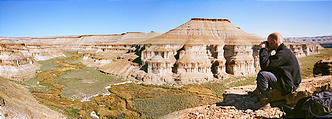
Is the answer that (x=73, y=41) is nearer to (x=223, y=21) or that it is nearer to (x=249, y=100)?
(x=223, y=21)

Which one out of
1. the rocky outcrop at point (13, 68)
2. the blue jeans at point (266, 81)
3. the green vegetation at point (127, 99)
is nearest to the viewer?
the blue jeans at point (266, 81)

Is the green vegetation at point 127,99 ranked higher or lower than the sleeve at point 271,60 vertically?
lower

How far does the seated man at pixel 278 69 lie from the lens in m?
5.76

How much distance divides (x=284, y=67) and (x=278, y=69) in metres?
0.19

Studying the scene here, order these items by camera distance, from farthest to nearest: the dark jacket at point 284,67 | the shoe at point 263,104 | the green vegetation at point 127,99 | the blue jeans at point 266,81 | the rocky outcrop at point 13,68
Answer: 1. the rocky outcrop at point 13,68
2. the green vegetation at point 127,99
3. the shoe at point 263,104
4. the blue jeans at point 266,81
5. the dark jacket at point 284,67

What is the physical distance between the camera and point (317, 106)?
4453mm

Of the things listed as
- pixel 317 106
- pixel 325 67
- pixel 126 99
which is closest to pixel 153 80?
pixel 126 99

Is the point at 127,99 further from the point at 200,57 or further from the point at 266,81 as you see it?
the point at 200,57

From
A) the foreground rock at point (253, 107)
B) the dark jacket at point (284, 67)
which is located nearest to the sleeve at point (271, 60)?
the dark jacket at point (284, 67)

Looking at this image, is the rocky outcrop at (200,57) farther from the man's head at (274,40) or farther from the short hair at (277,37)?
the short hair at (277,37)

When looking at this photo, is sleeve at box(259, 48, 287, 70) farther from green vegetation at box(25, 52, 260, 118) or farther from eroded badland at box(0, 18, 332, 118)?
green vegetation at box(25, 52, 260, 118)

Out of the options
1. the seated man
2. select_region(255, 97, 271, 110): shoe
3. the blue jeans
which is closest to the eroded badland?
select_region(255, 97, 271, 110): shoe

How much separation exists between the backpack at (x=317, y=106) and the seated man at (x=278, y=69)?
3.10ft

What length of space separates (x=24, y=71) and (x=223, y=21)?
61.2 m
